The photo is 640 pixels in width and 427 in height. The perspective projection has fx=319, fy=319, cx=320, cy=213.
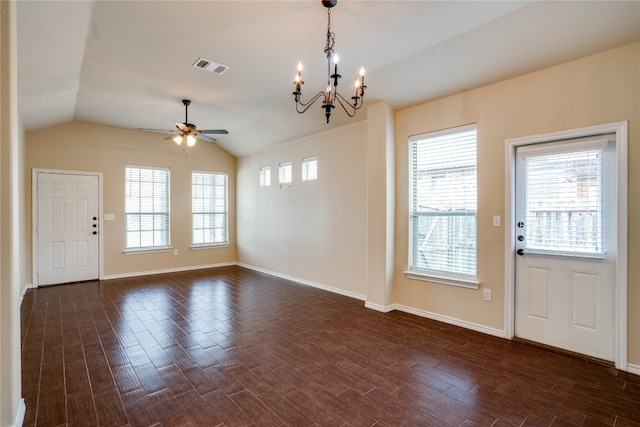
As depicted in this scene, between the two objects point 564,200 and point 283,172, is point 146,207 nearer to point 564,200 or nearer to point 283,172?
point 283,172

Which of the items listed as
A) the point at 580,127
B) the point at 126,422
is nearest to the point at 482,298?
the point at 580,127

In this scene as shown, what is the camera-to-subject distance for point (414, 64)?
11.3 ft

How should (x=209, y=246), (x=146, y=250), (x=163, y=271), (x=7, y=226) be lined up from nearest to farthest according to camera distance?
(x=7, y=226)
(x=146, y=250)
(x=163, y=271)
(x=209, y=246)

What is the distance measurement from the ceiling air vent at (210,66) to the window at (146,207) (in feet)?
12.4

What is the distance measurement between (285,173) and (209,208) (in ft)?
7.67

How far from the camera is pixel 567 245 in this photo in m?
3.10

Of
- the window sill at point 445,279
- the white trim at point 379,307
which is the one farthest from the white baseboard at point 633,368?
the white trim at point 379,307

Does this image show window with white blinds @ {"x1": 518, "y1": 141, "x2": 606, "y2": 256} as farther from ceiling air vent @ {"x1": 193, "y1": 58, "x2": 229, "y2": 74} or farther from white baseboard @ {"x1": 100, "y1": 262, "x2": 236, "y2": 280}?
white baseboard @ {"x1": 100, "y1": 262, "x2": 236, "y2": 280}

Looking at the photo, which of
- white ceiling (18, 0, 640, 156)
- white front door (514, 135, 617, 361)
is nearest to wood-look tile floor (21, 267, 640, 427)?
white front door (514, 135, 617, 361)

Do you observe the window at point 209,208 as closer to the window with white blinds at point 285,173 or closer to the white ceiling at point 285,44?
Result: the window with white blinds at point 285,173

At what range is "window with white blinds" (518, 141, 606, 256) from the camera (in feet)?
9.60

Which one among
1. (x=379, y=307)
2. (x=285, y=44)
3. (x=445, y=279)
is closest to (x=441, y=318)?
(x=445, y=279)

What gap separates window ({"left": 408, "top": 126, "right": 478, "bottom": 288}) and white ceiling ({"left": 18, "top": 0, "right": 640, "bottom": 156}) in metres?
0.62

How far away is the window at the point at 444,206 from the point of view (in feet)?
12.3
